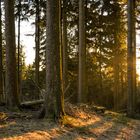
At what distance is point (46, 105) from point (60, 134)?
1565 millimetres

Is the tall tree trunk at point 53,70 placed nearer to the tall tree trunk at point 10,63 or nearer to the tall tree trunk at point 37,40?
the tall tree trunk at point 10,63

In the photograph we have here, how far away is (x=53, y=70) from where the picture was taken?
11.0 m

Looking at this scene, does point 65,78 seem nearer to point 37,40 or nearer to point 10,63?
point 37,40

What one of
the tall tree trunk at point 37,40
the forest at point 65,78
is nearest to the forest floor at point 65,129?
the forest at point 65,78

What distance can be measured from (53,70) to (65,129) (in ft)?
6.38

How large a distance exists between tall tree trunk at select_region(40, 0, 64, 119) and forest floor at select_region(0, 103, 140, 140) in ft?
1.51

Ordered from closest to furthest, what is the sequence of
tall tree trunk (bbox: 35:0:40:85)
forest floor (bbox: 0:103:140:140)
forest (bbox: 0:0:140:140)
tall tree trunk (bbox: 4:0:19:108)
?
forest floor (bbox: 0:103:140:140)
forest (bbox: 0:0:140:140)
tall tree trunk (bbox: 4:0:19:108)
tall tree trunk (bbox: 35:0:40:85)

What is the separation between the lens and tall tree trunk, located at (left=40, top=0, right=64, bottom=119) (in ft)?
35.9

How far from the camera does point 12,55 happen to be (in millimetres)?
13383

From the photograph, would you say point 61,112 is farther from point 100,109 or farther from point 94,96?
point 94,96

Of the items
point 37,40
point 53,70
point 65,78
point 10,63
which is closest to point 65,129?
point 53,70

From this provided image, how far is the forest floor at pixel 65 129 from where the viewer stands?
28.9 feet

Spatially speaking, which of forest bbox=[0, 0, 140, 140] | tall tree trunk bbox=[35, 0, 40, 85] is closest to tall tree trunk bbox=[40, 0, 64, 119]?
forest bbox=[0, 0, 140, 140]

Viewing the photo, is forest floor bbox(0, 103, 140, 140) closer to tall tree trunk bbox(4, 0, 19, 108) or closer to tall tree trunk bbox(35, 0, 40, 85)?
tall tree trunk bbox(4, 0, 19, 108)
